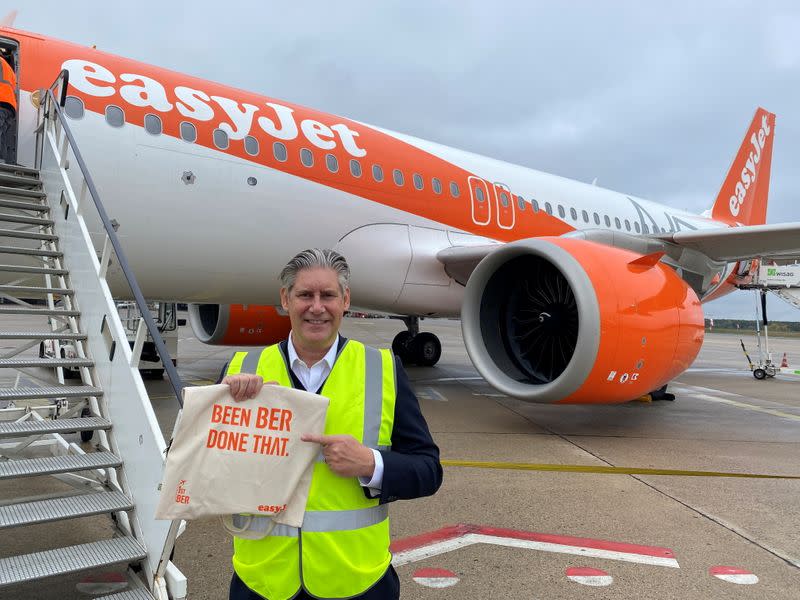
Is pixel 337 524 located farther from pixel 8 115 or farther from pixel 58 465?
pixel 8 115

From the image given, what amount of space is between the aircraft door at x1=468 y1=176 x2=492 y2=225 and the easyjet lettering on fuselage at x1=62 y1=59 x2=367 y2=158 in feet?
6.18

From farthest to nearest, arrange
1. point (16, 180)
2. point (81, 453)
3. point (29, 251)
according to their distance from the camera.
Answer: point (16, 180), point (29, 251), point (81, 453)

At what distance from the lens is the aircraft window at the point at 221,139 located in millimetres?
5879

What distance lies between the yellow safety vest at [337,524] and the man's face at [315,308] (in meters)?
0.07

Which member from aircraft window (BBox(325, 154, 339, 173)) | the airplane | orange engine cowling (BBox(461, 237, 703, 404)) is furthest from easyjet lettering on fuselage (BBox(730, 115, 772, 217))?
aircraft window (BBox(325, 154, 339, 173))

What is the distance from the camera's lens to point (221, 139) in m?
5.91

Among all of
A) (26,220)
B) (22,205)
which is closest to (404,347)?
(22,205)

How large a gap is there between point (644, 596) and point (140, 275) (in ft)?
16.4

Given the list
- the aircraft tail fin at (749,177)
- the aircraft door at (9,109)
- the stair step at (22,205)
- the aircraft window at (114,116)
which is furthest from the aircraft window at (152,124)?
the aircraft tail fin at (749,177)

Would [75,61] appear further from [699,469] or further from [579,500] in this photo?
[699,469]

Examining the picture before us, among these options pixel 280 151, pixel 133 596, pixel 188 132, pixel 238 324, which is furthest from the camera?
pixel 238 324

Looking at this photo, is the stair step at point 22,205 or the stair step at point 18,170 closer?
the stair step at point 22,205

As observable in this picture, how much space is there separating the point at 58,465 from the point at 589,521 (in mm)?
2744

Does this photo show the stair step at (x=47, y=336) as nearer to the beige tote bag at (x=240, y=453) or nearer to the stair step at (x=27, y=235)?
the stair step at (x=27, y=235)
